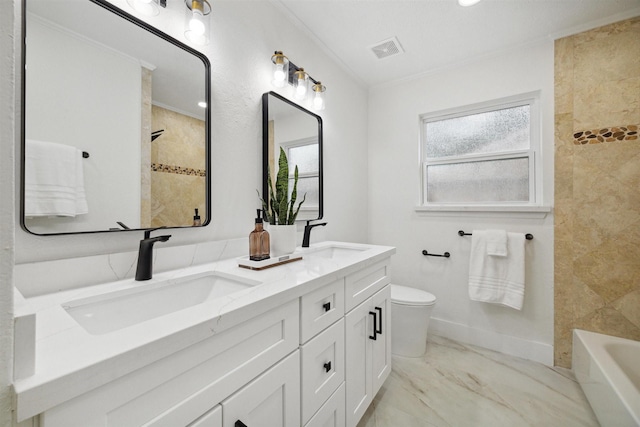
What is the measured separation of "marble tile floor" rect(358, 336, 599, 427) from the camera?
1.46 m

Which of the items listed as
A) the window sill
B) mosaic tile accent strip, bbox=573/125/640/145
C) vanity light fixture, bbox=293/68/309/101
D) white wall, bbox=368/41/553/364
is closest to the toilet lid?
white wall, bbox=368/41/553/364

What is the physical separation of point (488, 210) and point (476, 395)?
128 cm

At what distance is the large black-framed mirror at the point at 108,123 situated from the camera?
2.67 ft

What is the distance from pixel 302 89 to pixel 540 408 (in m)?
2.32

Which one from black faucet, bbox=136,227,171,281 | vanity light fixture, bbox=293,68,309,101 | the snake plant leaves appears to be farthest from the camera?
vanity light fixture, bbox=293,68,309,101

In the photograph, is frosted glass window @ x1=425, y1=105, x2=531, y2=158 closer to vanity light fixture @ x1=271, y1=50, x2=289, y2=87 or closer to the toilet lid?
the toilet lid

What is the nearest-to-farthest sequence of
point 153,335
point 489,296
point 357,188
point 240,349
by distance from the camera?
point 153,335 < point 240,349 < point 489,296 < point 357,188

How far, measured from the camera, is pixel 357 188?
8.29 ft

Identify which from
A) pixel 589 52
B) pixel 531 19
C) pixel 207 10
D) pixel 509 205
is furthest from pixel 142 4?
pixel 589 52

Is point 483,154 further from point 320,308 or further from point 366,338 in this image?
point 320,308

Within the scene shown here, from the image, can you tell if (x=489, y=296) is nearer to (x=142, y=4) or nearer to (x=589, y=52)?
(x=589, y=52)

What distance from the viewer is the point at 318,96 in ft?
6.24

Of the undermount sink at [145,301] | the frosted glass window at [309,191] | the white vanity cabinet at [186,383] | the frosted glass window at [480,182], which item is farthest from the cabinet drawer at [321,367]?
the frosted glass window at [480,182]

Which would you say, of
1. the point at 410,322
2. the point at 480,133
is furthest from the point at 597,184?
the point at 410,322
